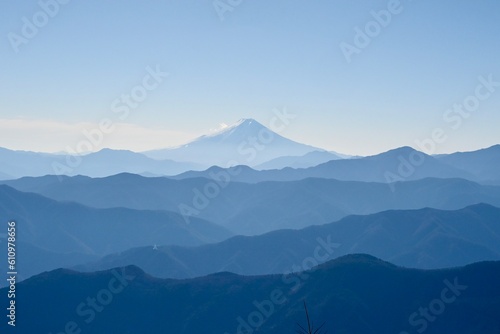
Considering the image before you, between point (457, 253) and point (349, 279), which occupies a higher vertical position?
point (349, 279)

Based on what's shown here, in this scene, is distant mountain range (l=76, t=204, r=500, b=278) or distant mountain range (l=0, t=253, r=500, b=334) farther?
distant mountain range (l=76, t=204, r=500, b=278)

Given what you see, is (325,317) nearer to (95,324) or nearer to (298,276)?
(298,276)

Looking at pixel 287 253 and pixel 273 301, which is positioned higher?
pixel 273 301

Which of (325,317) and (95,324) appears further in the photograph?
(95,324)

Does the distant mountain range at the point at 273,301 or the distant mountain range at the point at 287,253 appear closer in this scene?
the distant mountain range at the point at 273,301

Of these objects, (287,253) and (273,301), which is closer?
(273,301)

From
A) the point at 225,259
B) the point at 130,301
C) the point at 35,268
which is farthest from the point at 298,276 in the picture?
the point at 35,268

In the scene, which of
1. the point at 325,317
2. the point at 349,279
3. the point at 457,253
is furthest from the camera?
the point at 457,253

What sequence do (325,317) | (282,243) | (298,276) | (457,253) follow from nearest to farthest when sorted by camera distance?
(325,317), (298,276), (457,253), (282,243)
